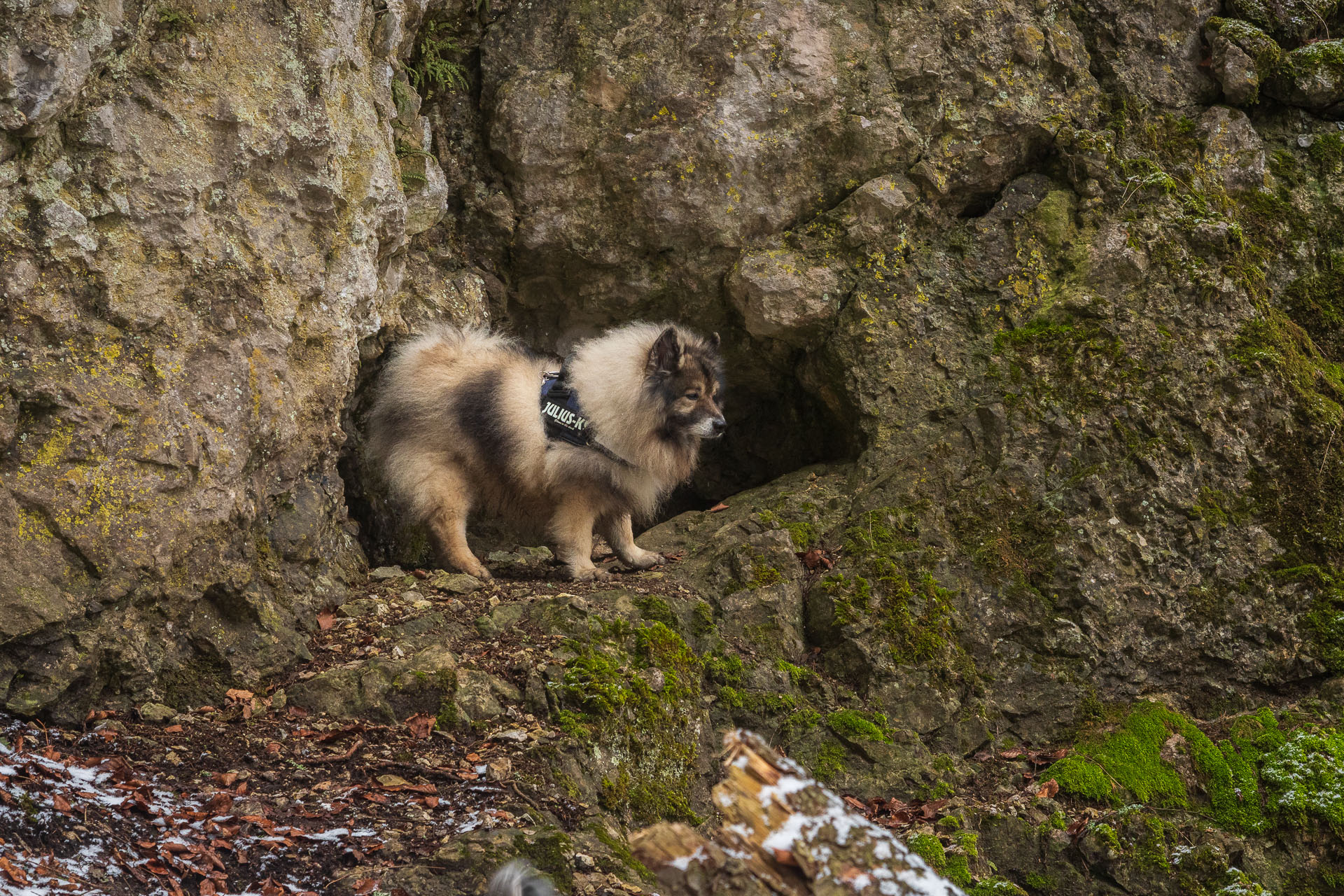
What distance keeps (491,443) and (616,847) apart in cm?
329

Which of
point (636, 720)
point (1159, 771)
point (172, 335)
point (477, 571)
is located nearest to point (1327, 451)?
point (1159, 771)

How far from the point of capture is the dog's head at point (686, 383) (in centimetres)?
689

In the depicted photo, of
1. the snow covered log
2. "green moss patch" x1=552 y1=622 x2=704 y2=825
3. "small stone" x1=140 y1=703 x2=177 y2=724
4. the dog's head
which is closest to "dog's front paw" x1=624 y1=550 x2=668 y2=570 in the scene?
the dog's head

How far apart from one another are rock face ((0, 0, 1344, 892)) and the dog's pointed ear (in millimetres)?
1308

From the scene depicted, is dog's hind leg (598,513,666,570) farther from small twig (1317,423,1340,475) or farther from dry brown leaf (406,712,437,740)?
small twig (1317,423,1340,475)

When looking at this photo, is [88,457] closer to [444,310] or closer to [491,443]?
[491,443]

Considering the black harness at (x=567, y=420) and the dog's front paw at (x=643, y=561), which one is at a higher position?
the black harness at (x=567, y=420)

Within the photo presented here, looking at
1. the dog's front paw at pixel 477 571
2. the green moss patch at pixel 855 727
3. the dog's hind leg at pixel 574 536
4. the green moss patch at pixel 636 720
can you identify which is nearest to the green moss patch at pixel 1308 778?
the green moss patch at pixel 855 727

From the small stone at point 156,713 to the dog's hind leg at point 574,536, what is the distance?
2.84m

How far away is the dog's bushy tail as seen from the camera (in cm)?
344

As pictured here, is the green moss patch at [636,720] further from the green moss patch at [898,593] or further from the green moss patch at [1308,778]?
the green moss patch at [1308,778]

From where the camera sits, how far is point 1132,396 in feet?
23.9

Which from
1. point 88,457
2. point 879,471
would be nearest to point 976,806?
point 879,471

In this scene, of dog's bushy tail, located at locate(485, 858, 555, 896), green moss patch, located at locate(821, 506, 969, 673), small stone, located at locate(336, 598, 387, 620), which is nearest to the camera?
dog's bushy tail, located at locate(485, 858, 555, 896)
